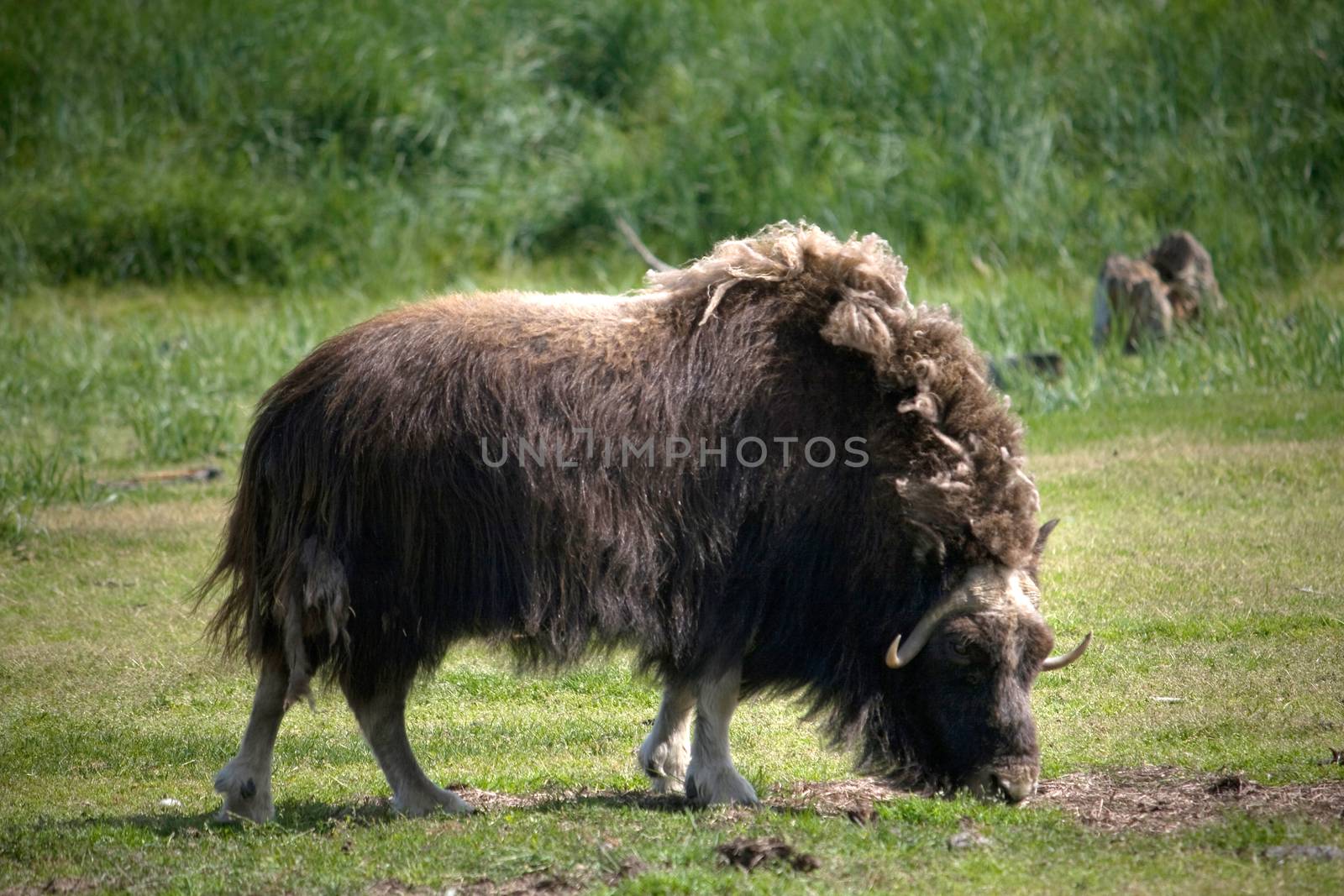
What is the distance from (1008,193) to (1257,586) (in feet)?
20.8

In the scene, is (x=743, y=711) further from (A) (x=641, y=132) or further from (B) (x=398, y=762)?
(A) (x=641, y=132)

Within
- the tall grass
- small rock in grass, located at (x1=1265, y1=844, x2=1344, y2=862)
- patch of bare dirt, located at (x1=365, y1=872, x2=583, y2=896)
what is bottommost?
patch of bare dirt, located at (x1=365, y1=872, x2=583, y2=896)

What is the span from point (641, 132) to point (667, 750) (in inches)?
409

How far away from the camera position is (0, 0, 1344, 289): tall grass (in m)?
11.5

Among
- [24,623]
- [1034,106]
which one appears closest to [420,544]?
[24,623]

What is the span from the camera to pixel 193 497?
25.1ft

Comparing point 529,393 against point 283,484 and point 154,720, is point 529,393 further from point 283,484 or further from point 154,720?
point 154,720

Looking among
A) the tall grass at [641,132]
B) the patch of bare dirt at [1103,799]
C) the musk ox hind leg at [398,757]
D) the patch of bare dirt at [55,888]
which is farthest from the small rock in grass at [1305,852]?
the tall grass at [641,132]

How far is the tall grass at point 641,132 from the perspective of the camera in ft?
37.8

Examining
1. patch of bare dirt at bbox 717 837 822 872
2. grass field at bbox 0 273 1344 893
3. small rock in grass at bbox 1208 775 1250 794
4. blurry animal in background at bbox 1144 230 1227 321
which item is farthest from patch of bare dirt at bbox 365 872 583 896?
blurry animal in background at bbox 1144 230 1227 321

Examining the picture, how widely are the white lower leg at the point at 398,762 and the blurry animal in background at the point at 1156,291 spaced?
6179 mm

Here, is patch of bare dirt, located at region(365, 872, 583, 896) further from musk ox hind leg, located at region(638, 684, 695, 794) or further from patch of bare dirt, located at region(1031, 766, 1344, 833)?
patch of bare dirt, located at region(1031, 766, 1344, 833)

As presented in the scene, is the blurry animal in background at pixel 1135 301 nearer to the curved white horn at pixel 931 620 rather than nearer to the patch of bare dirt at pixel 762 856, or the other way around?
the curved white horn at pixel 931 620

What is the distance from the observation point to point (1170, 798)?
380 cm
